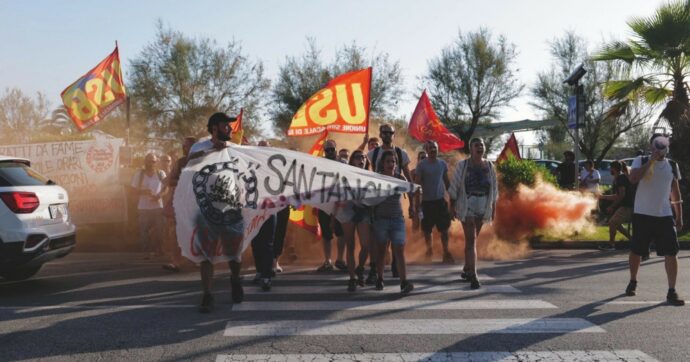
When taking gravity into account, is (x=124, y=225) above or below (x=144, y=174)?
below

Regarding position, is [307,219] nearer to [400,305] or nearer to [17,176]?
[400,305]

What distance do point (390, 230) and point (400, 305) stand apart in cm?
101

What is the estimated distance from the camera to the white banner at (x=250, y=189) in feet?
19.6

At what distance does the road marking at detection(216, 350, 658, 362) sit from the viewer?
14.4 feet

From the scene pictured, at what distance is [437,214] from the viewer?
32.1ft

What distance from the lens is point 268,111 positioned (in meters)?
36.0

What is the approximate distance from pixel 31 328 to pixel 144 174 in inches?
196

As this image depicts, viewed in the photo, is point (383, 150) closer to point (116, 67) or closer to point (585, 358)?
point (585, 358)

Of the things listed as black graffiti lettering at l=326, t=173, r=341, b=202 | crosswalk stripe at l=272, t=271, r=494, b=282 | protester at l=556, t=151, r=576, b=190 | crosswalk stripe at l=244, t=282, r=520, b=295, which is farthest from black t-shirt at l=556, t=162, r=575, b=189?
black graffiti lettering at l=326, t=173, r=341, b=202

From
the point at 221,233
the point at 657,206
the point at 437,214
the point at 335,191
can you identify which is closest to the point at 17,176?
the point at 221,233

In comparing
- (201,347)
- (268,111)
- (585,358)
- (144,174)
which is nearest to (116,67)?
(144,174)

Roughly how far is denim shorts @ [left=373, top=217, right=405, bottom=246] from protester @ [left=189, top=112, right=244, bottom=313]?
159 centimetres

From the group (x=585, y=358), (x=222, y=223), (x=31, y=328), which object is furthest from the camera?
(x=222, y=223)

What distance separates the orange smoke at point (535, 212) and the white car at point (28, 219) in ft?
24.7
